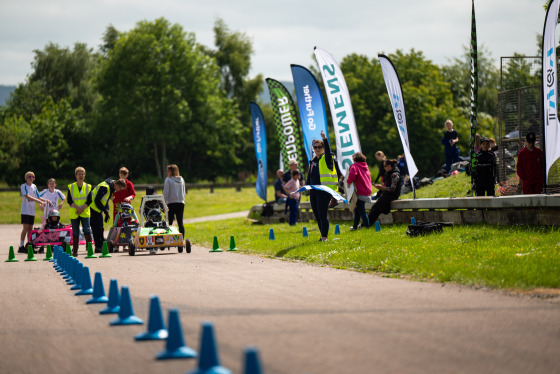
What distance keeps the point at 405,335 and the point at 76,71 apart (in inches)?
3225

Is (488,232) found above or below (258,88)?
below

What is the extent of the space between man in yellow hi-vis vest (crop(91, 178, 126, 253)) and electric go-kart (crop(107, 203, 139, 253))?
304 mm

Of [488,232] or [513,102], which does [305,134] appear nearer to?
[513,102]

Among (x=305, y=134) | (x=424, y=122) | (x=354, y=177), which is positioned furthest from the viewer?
(x=424, y=122)

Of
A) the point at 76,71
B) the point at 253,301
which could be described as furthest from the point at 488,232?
the point at 76,71

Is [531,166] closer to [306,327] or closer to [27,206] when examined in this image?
[306,327]

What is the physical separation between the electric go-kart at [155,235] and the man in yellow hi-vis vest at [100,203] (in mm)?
949

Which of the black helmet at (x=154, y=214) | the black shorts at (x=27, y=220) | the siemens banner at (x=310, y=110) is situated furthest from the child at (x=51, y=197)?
the siemens banner at (x=310, y=110)

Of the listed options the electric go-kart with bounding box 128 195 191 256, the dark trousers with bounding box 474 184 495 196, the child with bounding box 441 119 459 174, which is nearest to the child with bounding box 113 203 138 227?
the electric go-kart with bounding box 128 195 191 256

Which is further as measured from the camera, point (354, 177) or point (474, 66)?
point (354, 177)

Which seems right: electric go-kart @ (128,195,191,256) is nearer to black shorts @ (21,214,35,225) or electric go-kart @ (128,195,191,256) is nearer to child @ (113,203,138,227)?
child @ (113,203,138,227)

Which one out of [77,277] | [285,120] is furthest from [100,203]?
[285,120]

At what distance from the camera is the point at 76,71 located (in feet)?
278

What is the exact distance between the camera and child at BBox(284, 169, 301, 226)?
24156mm
